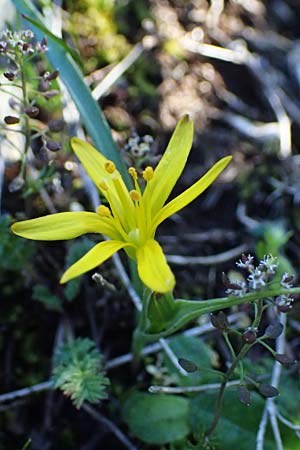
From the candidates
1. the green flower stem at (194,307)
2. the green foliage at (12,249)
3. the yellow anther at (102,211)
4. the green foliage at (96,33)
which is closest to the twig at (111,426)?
the green flower stem at (194,307)

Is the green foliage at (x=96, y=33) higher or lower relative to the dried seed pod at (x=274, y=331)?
higher

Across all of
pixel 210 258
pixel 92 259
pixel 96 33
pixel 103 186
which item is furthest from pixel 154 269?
pixel 96 33

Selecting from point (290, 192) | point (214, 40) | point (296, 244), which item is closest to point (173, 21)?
point (214, 40)

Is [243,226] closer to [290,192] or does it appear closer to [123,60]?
[290,192]

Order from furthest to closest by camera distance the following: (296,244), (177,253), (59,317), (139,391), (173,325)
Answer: (296,244), (177,253), (59,317), (139,391), (173,325)

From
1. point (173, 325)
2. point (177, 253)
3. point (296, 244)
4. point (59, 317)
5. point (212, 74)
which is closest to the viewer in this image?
point (173, 325)

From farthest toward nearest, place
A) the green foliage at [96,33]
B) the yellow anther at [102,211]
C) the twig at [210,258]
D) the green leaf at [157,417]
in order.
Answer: the green foliage at [96,33]
the twig at [210,258]
the green leaf at [157,417]
the yellow anther at [102,211]

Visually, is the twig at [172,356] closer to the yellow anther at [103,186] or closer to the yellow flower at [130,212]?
the yellow flower at [130,212]

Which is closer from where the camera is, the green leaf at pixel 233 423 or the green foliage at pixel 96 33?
the green leaf at pixel 233 423

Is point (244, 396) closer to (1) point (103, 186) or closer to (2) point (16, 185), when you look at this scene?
(1) point (103, 186)
